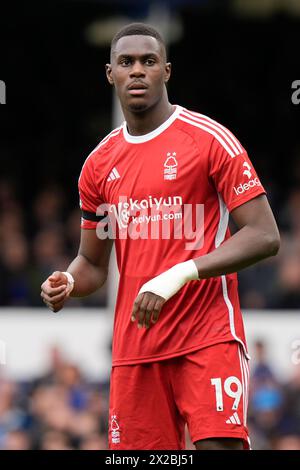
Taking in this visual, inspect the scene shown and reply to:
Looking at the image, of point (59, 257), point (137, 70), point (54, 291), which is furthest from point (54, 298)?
point (59, 257)

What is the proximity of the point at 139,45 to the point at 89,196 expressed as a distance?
866 mm

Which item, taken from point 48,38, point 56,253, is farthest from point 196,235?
point 48,38

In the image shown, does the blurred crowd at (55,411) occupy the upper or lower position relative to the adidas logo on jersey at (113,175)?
lower

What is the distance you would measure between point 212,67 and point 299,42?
139 cm

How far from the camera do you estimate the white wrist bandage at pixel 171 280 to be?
17.2ft

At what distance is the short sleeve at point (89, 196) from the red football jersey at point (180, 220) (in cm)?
25

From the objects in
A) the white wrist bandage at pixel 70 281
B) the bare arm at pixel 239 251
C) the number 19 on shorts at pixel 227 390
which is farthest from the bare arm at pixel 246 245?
the white wrist bandage at pixel 70 281

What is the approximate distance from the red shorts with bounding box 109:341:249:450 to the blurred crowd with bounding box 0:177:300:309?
8.02m

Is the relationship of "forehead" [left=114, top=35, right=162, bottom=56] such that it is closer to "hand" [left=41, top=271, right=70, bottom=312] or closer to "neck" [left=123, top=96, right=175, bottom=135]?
"neck" [left=123, top=96, right=175, bottom=135]

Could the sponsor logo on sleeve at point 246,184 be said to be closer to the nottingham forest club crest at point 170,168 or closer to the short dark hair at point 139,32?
the nottingham forest club crest at point 170,168

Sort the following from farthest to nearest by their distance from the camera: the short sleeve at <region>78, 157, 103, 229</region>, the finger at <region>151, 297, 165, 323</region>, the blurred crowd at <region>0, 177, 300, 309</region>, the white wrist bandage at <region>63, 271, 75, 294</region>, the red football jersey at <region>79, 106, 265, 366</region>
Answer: the blurred crowd at <region>0, 177, 300, 309</region> < the short sleeve at <region>78, 157, 103, 229</region> < the white wrist bandage at <region>63, 271, 75, 294</region> < the red football jersey at <region>79, 106, 265, 366</region> < the finger at <region>151, 297, 165, 323</region>

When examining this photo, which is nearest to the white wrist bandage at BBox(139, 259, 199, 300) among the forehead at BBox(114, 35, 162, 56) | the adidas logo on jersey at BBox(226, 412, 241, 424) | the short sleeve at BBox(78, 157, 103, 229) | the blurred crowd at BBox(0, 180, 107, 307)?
the adidas logo on jersey at BBox(226, 412, 241, 424)

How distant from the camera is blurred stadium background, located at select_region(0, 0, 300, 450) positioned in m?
12.4

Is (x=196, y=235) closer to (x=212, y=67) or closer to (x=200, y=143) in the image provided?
(x=200, y=143)
